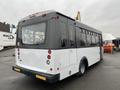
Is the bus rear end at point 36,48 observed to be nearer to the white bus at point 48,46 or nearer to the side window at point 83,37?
the white bus at point 48,46

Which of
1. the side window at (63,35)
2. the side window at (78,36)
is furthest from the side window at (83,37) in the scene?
the side window at (63,35)

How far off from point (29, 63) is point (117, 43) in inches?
973

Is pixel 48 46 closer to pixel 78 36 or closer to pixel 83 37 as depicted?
pixel 78 36

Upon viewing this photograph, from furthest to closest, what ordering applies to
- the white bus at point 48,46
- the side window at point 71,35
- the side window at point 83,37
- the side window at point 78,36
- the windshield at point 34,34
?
the side window at point 83,37 → the side window at point 78,36 → the side window at point 71,35 → the windshield at point 34,34 → the white bus at point 48,46

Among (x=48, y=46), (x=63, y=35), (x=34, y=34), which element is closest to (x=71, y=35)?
(x=63, y=35)

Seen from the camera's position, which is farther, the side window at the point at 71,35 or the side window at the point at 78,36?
the side window at the point at 78,36

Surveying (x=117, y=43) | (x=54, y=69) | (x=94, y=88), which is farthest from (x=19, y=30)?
(x=117, y=43)

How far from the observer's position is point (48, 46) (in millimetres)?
4129

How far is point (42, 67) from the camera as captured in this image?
4.36 meters

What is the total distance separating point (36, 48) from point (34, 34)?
0.57 metres

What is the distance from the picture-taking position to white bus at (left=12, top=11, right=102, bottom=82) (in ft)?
13.6

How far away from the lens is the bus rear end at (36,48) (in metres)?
4.14

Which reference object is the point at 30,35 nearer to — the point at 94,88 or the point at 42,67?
the point at 42,67

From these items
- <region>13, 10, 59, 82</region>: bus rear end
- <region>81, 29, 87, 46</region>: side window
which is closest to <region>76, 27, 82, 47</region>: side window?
<region>81, 29, 87, 46</region>: side window
